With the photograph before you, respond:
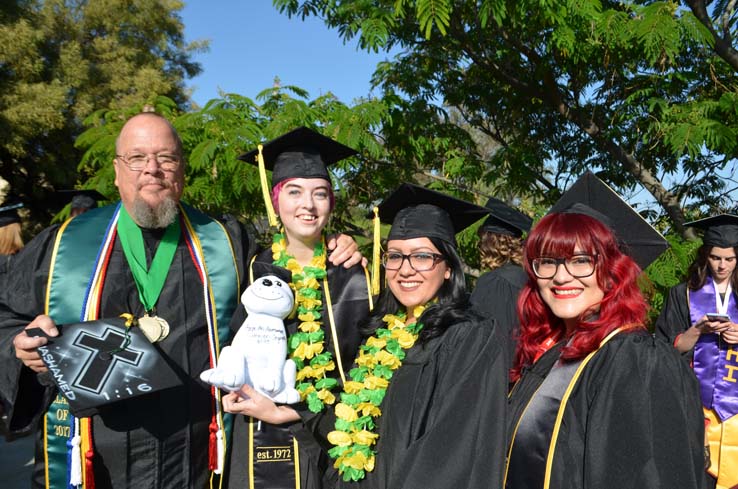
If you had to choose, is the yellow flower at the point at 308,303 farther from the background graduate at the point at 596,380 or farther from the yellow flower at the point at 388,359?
Answer: the background graduate at the point at 596,380

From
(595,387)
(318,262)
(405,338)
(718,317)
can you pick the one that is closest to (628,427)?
(595,387)

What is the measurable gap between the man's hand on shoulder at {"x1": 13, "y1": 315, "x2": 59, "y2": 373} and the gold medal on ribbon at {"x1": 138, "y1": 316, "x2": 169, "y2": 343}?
0.33 metres

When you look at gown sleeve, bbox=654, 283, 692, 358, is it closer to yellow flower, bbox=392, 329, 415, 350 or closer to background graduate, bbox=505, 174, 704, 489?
background graduate, bbox=505, 174, 704, 489

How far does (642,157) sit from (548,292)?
4689mm

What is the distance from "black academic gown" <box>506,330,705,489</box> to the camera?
1.66 meters

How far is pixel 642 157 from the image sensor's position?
6.05 meters

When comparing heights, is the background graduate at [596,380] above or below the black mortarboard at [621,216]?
below

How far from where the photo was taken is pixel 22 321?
8.31ft

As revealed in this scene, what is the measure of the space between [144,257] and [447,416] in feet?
5.09

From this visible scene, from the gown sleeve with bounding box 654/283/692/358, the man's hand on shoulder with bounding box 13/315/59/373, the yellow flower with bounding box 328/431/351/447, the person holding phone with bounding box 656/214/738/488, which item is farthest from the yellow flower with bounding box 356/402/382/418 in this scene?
the gown sleeve with bounding box 654/283/692/358

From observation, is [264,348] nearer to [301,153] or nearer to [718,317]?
[301,153]

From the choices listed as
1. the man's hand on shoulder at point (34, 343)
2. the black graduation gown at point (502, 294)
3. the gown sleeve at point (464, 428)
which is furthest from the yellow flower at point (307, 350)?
the black graduation gown at point (502, 294)

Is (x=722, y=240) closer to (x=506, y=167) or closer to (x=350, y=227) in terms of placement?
(x=506, y=167)

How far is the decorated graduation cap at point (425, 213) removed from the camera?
2518mm
